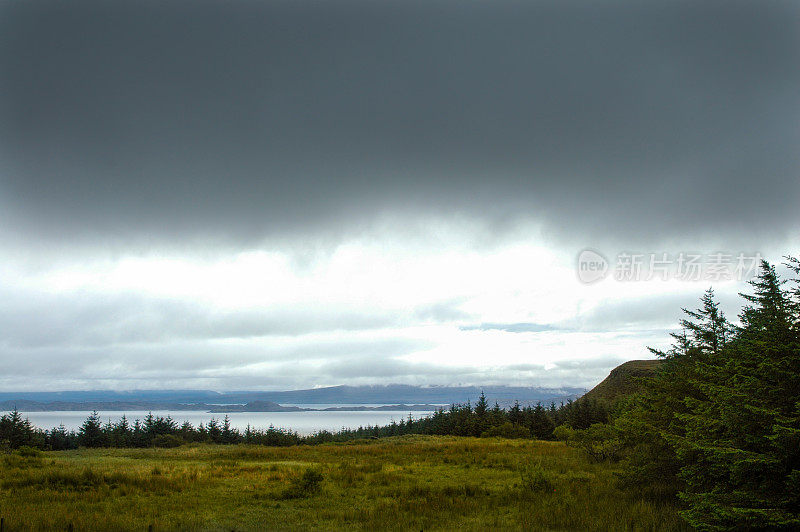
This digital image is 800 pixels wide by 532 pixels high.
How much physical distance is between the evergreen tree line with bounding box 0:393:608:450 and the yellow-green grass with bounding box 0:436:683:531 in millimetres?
35381

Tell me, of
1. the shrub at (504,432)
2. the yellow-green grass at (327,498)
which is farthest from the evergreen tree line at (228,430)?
the yellow-green grass at (327,498)

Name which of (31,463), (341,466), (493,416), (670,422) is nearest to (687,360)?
(670,422)

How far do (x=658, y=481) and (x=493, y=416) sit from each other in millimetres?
66023

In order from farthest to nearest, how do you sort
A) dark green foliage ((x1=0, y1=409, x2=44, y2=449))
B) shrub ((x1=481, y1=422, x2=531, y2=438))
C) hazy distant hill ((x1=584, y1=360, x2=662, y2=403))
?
hazy distant hill ((x1=584, y1=360, x2=662, y2=403)) → shrub ((x1=481, y1=422, x2=531, y2=438)) → dark green foliage ((x1=0, y1=409, x2=44, y2=449))

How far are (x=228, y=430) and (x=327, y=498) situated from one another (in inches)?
2604

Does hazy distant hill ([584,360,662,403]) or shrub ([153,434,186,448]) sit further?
hazy distant hill ([584,360,662,403])

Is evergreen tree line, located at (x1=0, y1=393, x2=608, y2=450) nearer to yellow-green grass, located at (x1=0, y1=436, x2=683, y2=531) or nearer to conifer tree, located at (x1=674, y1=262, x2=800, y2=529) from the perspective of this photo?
yellow-green grass, located at (x1=0, y1=436, x2=683, y2=531)

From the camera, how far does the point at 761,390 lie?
1226 cm

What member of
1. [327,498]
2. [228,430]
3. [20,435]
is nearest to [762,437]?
[327,498]

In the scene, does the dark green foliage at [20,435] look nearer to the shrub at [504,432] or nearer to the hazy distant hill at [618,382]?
the shrub at [504,432]

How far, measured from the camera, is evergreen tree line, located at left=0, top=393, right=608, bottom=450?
207ft

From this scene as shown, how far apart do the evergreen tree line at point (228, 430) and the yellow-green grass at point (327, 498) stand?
116 ft

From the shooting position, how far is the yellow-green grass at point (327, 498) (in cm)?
1672

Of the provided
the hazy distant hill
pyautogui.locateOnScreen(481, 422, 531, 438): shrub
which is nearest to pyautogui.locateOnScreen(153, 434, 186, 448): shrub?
pyautogui.locateOnScreen(481, 422, 531, 438): shrub
